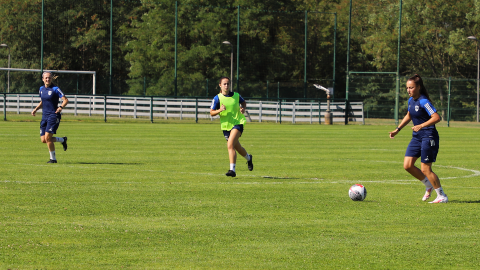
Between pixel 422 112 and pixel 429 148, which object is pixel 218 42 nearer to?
pixel 422 112

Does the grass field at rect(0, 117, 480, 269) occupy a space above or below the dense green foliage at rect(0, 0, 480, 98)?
below

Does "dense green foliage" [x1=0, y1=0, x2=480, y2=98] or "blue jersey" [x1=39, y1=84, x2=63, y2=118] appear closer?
"blue jersey" [x1=39, y1=84, x2=63, y2=118]

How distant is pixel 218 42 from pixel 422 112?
4688 cm

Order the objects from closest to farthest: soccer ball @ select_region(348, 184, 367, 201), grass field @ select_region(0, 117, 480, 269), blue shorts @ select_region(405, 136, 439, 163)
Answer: grass field @ select_region(0, 117, 480, 269), blue shorts @ select_region(405, 136, 439, 163), soccer ball @ select_region(348, 184, 367, 201)

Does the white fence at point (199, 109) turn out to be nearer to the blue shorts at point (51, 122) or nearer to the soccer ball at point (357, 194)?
the blue shorts at point (51, 122)

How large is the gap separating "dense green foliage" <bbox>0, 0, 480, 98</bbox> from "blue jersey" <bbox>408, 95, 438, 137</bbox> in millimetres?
37870

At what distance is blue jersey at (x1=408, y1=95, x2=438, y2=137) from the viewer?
391 inches

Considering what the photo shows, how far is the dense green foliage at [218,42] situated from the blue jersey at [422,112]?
37.9m

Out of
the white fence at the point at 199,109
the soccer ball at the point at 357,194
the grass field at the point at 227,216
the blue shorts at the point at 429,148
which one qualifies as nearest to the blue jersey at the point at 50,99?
the grass field at the point at 227,216

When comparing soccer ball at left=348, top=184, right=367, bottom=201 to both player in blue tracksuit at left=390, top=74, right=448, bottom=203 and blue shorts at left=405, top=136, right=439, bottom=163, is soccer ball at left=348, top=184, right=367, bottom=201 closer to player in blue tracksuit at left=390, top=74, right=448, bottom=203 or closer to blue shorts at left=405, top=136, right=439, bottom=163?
player in blue tracksuit at left=390, top=74, right=448, bottom=203

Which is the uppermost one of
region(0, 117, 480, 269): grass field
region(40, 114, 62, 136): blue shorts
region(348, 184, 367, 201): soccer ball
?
region(40, 114, 62, 136): blue shorts

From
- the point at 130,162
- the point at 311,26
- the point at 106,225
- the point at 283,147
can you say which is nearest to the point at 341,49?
the point at 311,26

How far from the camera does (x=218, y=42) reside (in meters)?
56.1

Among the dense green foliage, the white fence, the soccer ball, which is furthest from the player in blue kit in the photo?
the dense green foliage
